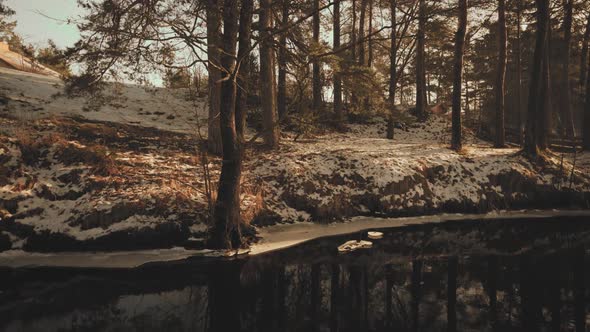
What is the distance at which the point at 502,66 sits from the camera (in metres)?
15.2

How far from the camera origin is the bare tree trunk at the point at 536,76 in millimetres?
13852

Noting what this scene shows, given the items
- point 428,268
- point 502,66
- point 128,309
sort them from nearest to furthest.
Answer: point 128,309 → point 428,268 → point 502,66

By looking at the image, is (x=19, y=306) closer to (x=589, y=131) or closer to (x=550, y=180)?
(x=550, y=180)

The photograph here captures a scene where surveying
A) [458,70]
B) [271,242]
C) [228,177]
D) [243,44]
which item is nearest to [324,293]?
[271,242]

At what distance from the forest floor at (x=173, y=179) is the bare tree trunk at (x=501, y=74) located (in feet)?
6.87

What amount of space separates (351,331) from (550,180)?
12.3 meters

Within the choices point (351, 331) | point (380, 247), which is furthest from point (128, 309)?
point (380, 247)

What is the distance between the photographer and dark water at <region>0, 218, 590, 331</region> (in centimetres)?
538

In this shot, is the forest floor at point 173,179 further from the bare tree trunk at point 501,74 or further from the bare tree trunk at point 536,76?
the bare tree trunk at point 501,74

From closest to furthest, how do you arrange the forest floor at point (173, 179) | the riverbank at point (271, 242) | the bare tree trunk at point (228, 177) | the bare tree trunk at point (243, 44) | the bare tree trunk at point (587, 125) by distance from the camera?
the riverbank at point (271, 242) → the bare tree trunk at point (243, 44) → the bare tree trunk at point (228, 177) → the forest floor at point (173, 179) → the bare tree trunk at point (587, 125)

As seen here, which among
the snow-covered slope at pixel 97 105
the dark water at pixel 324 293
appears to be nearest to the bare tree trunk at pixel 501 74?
the dark water at pixel 324 293

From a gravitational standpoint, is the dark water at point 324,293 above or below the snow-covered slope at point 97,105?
below

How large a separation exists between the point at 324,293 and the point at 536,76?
13.3 metres

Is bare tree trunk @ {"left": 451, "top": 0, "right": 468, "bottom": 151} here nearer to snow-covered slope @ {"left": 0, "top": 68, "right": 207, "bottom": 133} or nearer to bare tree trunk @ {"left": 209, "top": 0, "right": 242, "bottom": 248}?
bare tree trunk @ {"left": 209, "top": 0, "right": 242, "bottom": 248}
